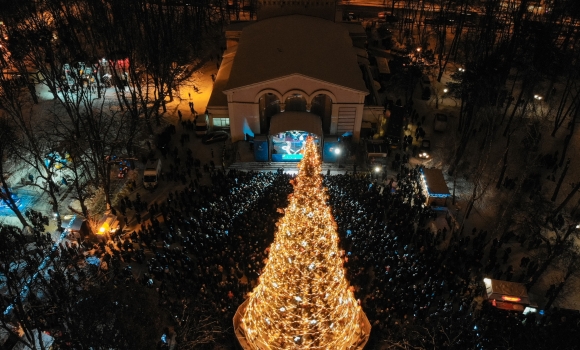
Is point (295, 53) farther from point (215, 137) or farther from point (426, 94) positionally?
point (426, 94)

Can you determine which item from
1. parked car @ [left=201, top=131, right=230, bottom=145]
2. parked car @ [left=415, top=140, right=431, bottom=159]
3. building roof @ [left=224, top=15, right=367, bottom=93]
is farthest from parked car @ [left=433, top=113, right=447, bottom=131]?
parked car @ [left=201, top=131, right=230, bottom=145]

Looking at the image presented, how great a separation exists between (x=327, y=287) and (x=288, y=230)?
191cm

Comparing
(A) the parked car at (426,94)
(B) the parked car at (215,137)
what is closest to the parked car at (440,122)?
(A) the parked car at (426,94)

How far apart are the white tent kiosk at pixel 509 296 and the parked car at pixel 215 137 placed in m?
17.4

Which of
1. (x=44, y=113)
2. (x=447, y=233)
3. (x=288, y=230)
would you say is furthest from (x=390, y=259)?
(x=44, y=113)

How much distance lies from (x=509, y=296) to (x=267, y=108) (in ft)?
55.8

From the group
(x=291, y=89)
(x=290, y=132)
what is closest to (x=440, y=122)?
(x=290, y=132)

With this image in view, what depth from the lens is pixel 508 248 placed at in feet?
62.5

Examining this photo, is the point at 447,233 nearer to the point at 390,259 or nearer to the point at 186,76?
the point at 390,259

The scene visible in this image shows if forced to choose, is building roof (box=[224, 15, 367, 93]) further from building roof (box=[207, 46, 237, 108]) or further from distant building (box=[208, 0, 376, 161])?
building roof (box=[207, 46, 237, 108])

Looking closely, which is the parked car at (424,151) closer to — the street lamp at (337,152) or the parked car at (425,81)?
the street lamp at (337,152)

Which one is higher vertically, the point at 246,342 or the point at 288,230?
the point at 288,230

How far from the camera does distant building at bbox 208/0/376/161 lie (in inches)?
987

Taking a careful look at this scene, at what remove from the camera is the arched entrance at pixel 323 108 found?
26453 millimetres
